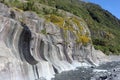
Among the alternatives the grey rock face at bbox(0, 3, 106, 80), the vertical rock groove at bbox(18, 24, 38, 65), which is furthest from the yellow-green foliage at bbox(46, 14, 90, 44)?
the vertical rock groove at bbox(18, 24, 38, 65)

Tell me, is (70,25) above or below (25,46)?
above

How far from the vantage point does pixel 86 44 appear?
99.4 metres

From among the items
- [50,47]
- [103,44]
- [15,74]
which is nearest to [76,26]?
[50,47]

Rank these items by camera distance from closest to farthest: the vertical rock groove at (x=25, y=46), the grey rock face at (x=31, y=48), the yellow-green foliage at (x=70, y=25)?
1. the grey rock face at (x=31, y=48)
2. the vertical rock groove at (x=25, y=46)
3. the yellow-green foliage at (x=70, y=25)

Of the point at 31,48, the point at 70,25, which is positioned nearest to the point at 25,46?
the point at 31,48

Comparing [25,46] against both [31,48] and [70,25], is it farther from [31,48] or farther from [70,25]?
[70,25]

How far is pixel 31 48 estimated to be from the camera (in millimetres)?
69438

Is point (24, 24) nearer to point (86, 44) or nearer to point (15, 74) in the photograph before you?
point (15, 74)

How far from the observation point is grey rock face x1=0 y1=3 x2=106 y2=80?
58.2 metres

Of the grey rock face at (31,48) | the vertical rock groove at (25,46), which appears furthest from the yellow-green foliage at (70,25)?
the vertical rock groove at (25,46)

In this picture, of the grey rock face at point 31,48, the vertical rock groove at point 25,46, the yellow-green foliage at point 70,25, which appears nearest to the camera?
the grey rock face at point 31,48

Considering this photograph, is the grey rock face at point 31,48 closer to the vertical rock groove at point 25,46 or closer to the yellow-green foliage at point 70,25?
the vertical rock groove at point 25,46

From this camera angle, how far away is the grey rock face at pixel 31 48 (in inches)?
2291

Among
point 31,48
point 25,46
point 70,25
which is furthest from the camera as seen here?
point 70,25
